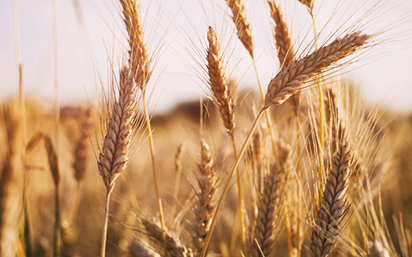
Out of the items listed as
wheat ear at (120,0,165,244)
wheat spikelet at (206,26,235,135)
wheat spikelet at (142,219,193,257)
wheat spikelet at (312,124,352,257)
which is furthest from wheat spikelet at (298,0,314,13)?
wheat spikelet at (142,219,193,257)

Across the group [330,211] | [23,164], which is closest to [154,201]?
[23,164]

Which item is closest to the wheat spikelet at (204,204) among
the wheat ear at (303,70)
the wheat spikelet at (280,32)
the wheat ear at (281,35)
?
the wheat ear at (303,70)

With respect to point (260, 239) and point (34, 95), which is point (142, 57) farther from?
point (260, 239)

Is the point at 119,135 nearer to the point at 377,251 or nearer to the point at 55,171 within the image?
the point at 55,171

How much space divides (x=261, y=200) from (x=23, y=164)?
945 mm

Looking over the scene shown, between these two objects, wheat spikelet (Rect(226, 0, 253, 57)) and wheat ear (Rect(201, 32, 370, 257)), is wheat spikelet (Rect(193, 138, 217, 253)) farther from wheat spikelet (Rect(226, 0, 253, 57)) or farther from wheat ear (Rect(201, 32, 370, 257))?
wheat spikelet (Rect(226, 0, 253, 57))

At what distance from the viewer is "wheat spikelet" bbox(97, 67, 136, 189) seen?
2.49 ft

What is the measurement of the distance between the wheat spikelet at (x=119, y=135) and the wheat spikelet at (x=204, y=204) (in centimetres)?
36

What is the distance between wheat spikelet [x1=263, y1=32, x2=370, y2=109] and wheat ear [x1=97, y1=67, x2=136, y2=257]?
1.39ft

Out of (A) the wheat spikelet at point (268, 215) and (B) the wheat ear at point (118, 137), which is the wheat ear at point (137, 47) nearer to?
(B) the wheat ear at point (118, 137)

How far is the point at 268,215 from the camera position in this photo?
1114 mm

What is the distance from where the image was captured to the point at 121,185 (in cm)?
232

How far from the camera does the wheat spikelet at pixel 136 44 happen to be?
84 cm

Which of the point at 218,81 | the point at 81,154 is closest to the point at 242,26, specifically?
the point at 218,81
